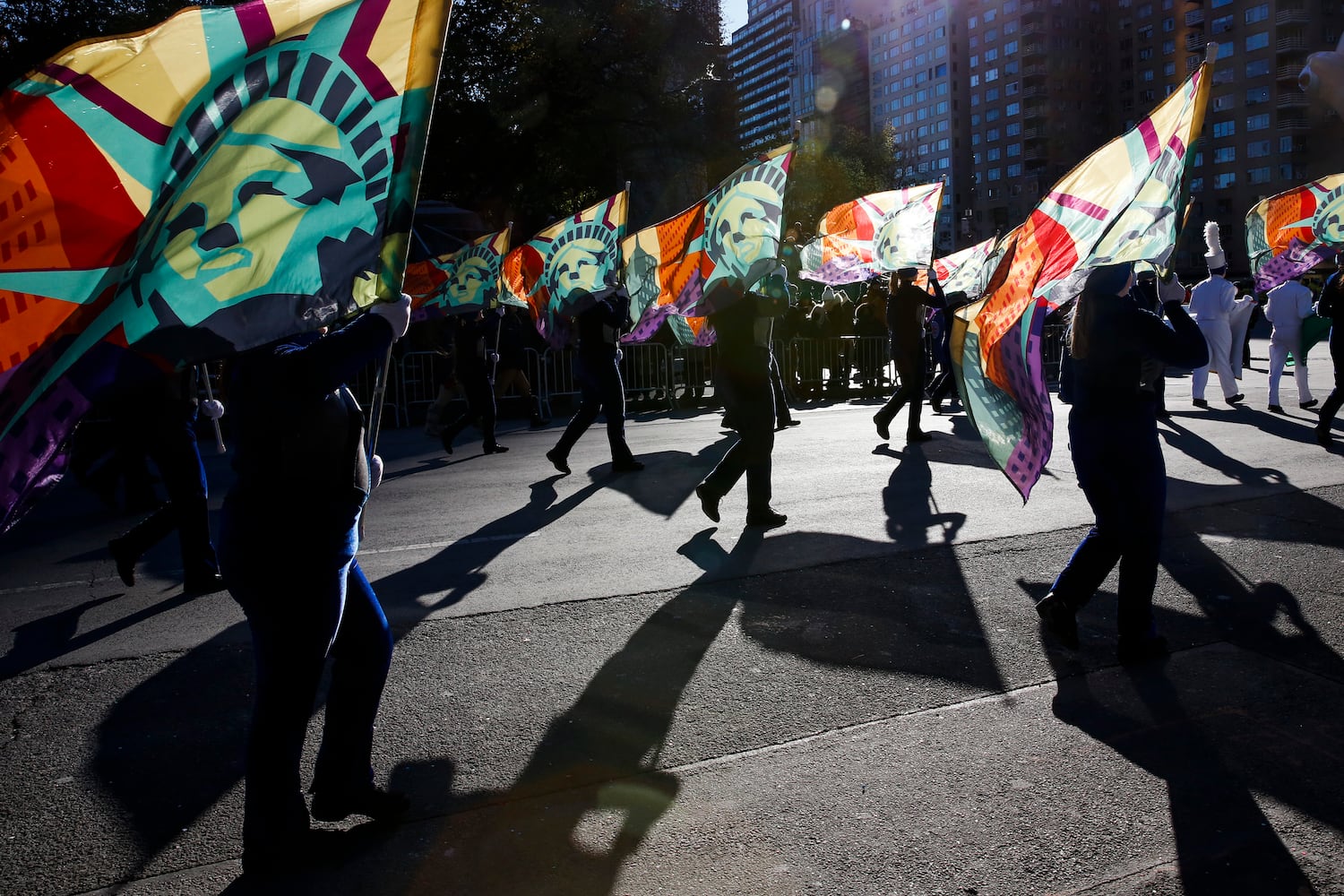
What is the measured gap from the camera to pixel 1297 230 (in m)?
11.0

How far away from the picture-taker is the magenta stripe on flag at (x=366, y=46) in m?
3.33

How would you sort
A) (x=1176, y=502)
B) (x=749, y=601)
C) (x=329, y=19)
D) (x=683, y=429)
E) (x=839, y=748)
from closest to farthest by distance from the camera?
(x=329, y=19) → (x=839, y=748) → (x=749, y=601) → (x=1176, y=502) → (x=683, y=429)

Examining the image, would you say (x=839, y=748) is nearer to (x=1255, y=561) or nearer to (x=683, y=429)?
(x=1255, y=561)

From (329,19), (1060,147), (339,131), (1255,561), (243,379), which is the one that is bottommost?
(1255,561)

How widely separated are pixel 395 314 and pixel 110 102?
957 millimetres

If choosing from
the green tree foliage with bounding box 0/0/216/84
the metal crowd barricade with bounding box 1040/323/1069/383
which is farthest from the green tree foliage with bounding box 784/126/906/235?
the green tree foliage with bounding box 0/0/216/84

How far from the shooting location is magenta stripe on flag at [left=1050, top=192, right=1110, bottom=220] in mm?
5020

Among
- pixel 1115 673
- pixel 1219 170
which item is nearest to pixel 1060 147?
pixel 1219 170

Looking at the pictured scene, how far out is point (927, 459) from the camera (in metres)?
10.3

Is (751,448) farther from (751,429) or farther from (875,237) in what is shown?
(875,237)

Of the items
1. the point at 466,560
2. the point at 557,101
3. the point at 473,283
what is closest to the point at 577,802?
the point at 466,560

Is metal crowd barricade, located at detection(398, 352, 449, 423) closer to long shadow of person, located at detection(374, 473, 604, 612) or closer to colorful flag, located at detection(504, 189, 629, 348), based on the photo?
colorful flag, located at detection(504, 189, 629, 348)

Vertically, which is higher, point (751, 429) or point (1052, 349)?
point (751, 429)

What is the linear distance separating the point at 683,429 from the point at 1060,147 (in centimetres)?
12913
